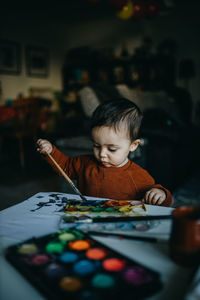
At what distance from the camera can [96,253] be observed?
44 cm

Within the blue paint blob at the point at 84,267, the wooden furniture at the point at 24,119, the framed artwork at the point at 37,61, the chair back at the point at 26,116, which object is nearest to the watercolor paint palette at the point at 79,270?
the blue paint blob at the point at 84,267

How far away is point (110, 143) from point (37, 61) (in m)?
5.10

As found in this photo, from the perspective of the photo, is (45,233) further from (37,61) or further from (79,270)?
(37,61)

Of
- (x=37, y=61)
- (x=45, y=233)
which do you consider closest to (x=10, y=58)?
(x=37, y=61)

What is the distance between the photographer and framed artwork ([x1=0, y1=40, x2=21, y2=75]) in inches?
190

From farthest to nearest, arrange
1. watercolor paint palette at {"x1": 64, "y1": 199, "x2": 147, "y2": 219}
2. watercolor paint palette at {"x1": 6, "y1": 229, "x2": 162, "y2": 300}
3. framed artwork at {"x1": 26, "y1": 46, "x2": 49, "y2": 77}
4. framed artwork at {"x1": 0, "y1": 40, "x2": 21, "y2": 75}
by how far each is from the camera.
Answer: framed artwork at {"x1": 26, "y1": 46, "x2": 49, "y2": 77}
framed artwork at {"x1": 0, "y1": 40, "x2": 21, "y2": 75}
watercolor paint palette at {"x1": 64, "y1": 199, "x2": 147, "y2": 219}
watercolor paint palette at {"x1": 6, "y1": 229, "x2": 162, "y2": 300}

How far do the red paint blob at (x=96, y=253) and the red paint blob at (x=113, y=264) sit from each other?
0.02m

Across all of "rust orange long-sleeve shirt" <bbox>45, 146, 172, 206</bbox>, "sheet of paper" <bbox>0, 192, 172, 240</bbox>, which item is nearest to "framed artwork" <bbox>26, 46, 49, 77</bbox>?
"rust orange long-sleeve shirt" <bbox>45, 146, 172, 206</bbox>

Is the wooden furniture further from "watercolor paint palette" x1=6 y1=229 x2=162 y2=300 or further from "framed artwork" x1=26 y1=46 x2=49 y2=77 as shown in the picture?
"watercolor paint palette" x1=6 y1=229 x2=162 y2=300

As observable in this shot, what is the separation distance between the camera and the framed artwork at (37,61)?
527 cm

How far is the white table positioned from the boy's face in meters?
0.22

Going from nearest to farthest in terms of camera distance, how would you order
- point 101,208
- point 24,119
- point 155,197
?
point 101,208 < point 155,197 < point 24,119

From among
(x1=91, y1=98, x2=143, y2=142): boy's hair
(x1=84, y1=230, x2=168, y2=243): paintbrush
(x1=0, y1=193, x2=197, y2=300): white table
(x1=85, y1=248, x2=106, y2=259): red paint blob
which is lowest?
(x1=0, y1=193, x2=197, y2=300): white table

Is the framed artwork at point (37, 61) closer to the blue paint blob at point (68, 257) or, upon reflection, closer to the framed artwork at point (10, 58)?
the framed artwork at point (10, 58)
